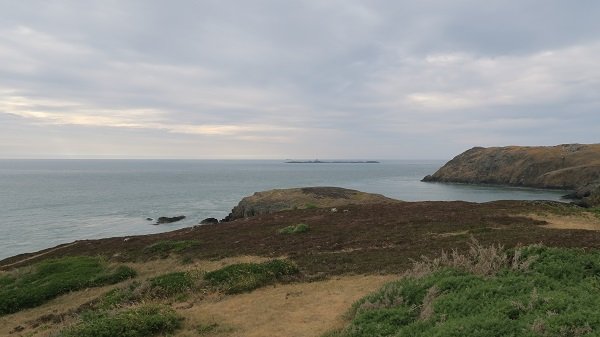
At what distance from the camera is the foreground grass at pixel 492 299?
8.57 m

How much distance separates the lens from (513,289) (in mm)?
11023

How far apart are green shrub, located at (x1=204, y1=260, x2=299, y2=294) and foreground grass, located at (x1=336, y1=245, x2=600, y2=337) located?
19.2 feet

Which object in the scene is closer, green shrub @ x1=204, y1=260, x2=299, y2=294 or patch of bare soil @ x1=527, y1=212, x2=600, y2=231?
green shrub @ x1=204, y1=260, x2=299, y2=294

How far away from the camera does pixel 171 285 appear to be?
1822 centimetres

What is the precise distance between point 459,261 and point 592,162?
125496mm

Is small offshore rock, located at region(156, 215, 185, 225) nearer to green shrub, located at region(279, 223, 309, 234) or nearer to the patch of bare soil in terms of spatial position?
green shrub, located at region(279, 223, 309, 234)

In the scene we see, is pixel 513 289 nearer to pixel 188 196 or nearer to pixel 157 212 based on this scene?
pixel 157 212

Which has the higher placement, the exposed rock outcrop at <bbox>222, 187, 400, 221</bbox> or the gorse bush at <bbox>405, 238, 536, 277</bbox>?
the gorse bush at <bbox>405, 238, 536, 277</bbox>

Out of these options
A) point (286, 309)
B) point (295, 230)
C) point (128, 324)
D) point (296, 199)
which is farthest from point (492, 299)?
point (296, 199)

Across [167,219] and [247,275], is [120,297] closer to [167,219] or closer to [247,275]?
[247,275]

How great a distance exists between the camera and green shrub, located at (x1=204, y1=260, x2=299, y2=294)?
57.1ft

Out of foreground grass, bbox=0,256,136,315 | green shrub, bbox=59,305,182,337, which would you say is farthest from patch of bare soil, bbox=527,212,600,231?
foreground grass, bbox=0,256,136,315

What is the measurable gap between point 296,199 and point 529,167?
94.0 metres

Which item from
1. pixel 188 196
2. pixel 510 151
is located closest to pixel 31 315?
pixel 188 196
